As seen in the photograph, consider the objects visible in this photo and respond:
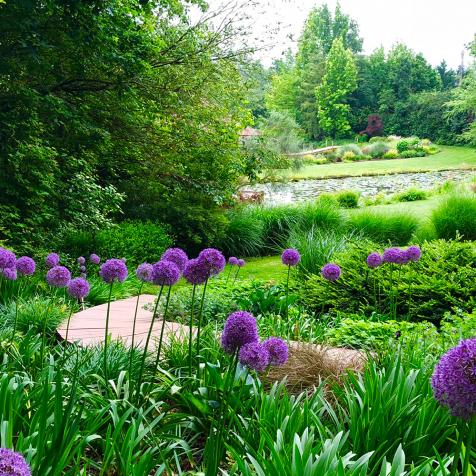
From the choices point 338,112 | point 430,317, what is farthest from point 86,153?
point 338,112

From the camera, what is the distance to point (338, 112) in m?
Answer: 43.1

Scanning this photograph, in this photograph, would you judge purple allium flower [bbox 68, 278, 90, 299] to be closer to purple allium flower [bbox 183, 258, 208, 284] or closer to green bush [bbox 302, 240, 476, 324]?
purple allium flower [bbox 183, 258, 208, 284]

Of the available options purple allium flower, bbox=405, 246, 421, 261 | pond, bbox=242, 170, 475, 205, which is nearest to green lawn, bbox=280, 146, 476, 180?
pond, bbox=242, 170, 475, 205

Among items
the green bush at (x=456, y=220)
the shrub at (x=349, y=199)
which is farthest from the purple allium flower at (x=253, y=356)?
the shrub at (x=349, y=199)

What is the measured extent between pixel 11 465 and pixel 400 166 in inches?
1162

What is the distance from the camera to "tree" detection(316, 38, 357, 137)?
139ft

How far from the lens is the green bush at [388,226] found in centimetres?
963

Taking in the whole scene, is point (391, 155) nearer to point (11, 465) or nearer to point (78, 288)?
point (78, 288)

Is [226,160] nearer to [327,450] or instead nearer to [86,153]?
[86,153]

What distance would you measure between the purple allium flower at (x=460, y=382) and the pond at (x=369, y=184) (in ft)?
54.2

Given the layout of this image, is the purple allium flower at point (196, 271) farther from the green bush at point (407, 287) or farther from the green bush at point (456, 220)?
the green bush at point (456, 220)

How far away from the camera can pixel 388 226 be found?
31.7ft

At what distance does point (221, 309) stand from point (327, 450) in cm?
332

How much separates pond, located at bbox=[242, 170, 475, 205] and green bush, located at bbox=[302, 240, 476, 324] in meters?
12.1
